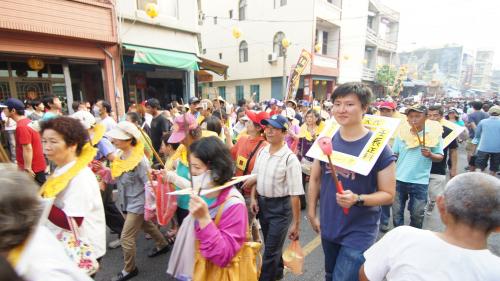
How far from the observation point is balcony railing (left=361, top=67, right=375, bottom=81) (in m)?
27.2

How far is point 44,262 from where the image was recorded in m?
1.01

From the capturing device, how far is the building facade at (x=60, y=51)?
686 centimetres

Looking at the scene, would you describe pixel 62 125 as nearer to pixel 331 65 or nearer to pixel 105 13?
pixel 105 13

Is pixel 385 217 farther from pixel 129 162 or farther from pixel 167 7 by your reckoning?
pixel 167 7

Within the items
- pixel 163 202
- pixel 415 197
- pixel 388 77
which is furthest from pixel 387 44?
pixel 163 202

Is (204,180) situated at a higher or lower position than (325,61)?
lower

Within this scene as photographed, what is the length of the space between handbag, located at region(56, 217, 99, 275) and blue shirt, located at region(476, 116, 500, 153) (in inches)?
301

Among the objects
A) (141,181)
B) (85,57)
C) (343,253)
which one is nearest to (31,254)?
(343,253)

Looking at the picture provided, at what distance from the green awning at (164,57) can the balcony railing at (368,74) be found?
2103 cm

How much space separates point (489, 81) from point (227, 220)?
93.7m

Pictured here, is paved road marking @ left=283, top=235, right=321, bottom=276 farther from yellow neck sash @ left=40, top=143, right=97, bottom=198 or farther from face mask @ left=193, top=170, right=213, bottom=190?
yellow neck sash @ left=40, top=143, right=97, bottom=198

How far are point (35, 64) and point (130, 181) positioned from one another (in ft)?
24.1

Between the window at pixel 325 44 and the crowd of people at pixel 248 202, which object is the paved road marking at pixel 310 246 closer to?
the crowd of people at pixel 248 202

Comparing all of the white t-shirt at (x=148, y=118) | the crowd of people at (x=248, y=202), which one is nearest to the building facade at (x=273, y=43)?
the white t-shirt at (x=148, y=118)
